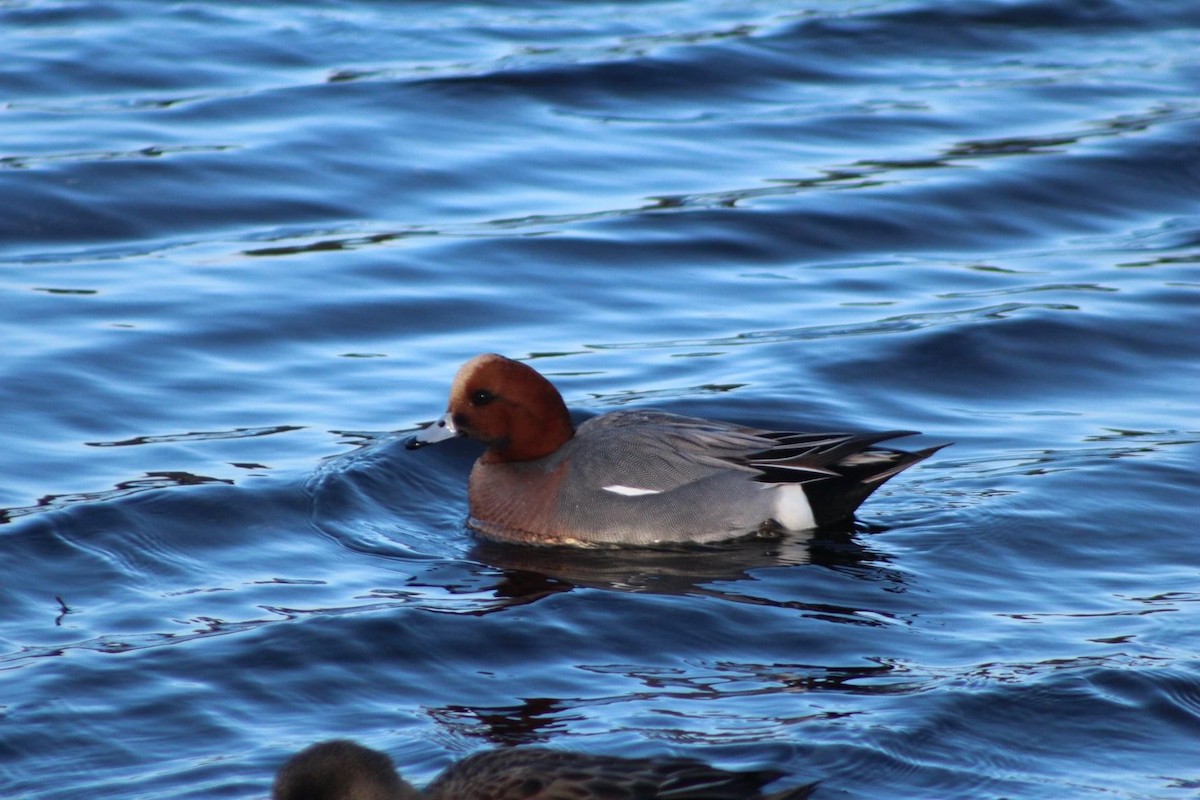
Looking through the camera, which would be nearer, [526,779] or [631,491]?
[526,779]

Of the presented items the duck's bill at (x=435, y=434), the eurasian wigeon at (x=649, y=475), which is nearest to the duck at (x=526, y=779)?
the eurasian wigeon at (x=649, y=475)

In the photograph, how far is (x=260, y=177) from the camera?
44.4 ft

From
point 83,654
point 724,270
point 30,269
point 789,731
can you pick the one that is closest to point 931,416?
point 724,270

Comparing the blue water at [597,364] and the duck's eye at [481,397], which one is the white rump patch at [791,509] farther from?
the duck's eye at [481,397]

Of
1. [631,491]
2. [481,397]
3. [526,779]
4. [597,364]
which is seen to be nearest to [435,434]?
[481,397]

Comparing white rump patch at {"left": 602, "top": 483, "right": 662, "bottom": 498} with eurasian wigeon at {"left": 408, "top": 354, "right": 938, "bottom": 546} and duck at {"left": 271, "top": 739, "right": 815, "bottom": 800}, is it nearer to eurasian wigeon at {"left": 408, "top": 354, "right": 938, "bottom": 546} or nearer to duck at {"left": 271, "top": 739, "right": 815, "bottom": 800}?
eurasian wigeon at {"left": 408, "top": 354, "right": 938, "bottom": 546}

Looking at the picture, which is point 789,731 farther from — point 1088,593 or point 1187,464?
point 1187,464

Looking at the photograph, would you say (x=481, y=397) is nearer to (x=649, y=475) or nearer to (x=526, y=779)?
(x=649, y=475)

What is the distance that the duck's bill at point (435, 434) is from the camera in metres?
8.09

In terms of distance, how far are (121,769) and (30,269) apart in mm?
6792

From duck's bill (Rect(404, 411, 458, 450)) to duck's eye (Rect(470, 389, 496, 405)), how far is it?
5.4 inches

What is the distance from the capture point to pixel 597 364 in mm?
10102

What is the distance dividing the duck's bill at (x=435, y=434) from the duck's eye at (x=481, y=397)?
14 centimetres

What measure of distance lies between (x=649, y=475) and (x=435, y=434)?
3.28 ft
